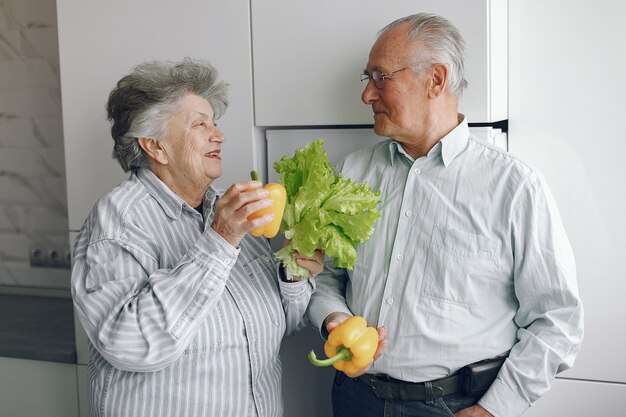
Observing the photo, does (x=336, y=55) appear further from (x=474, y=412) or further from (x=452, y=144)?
(x=474, y=412)

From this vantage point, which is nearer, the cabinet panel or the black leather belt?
the black leather belt

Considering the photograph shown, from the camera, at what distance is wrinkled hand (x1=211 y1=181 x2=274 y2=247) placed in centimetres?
161

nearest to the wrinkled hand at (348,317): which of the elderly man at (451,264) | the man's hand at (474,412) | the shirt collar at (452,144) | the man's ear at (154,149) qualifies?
the elderly man at (451,264)

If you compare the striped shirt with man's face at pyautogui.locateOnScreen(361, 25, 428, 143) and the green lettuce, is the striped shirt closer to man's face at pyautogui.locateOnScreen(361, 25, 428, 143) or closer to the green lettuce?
the green lettuce

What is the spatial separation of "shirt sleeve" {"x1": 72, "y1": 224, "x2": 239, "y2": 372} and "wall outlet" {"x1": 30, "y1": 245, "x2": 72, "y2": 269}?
1513 mm

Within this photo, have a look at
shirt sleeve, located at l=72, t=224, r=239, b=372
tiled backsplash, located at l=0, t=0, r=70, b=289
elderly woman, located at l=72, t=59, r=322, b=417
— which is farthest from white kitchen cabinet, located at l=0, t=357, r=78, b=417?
shirt sleeve, located at l=72, t=224, r=239, b=372

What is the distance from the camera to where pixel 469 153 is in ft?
6.02

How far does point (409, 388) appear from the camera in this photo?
70.6 inches

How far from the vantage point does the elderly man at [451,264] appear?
5.65 feet

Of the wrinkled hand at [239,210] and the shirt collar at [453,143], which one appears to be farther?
the shirt collar at [453,143]

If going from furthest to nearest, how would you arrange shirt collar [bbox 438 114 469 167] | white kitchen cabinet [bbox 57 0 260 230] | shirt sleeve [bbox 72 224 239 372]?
1. white kitchen cabinet [bbox 57 0 260 230]
2. shirt collar [bbox 438 114 469 167]
3. shirt sleeve [bbox 72 224 239 372]

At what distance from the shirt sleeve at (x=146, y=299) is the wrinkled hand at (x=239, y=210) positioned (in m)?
0.02

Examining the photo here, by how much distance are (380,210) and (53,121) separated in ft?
5.93

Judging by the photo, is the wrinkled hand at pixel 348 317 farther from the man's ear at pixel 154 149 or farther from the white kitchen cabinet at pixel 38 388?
the white kitchen cabinet at pixel 38 388
